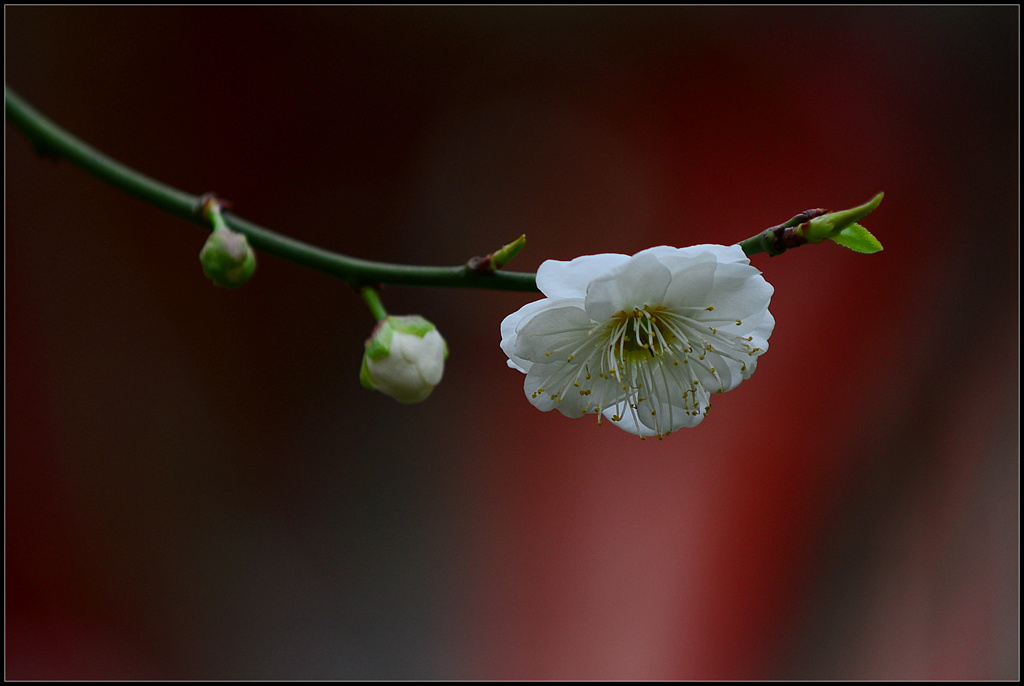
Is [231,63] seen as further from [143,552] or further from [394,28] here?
[143,552]

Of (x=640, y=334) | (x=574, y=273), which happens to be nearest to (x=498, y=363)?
(x=640, y=334)

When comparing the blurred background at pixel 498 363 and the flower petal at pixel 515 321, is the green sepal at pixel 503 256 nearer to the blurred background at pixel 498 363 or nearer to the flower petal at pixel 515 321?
the flower petal at pixel 515 321

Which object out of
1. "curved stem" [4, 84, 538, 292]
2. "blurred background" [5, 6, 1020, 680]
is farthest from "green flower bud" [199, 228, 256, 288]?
"blurred background" [5, 6, 1020, 680]

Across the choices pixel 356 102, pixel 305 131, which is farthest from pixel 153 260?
pixel 356 102

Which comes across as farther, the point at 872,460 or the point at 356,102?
the point at 872,460

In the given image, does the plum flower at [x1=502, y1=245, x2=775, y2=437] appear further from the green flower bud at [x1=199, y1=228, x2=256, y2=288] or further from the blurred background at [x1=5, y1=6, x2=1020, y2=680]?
the blurred background at [x1=5, y1=6, x2=1020, y2=680]

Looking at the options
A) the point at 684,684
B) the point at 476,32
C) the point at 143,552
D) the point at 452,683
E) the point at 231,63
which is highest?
the point at 231,63
